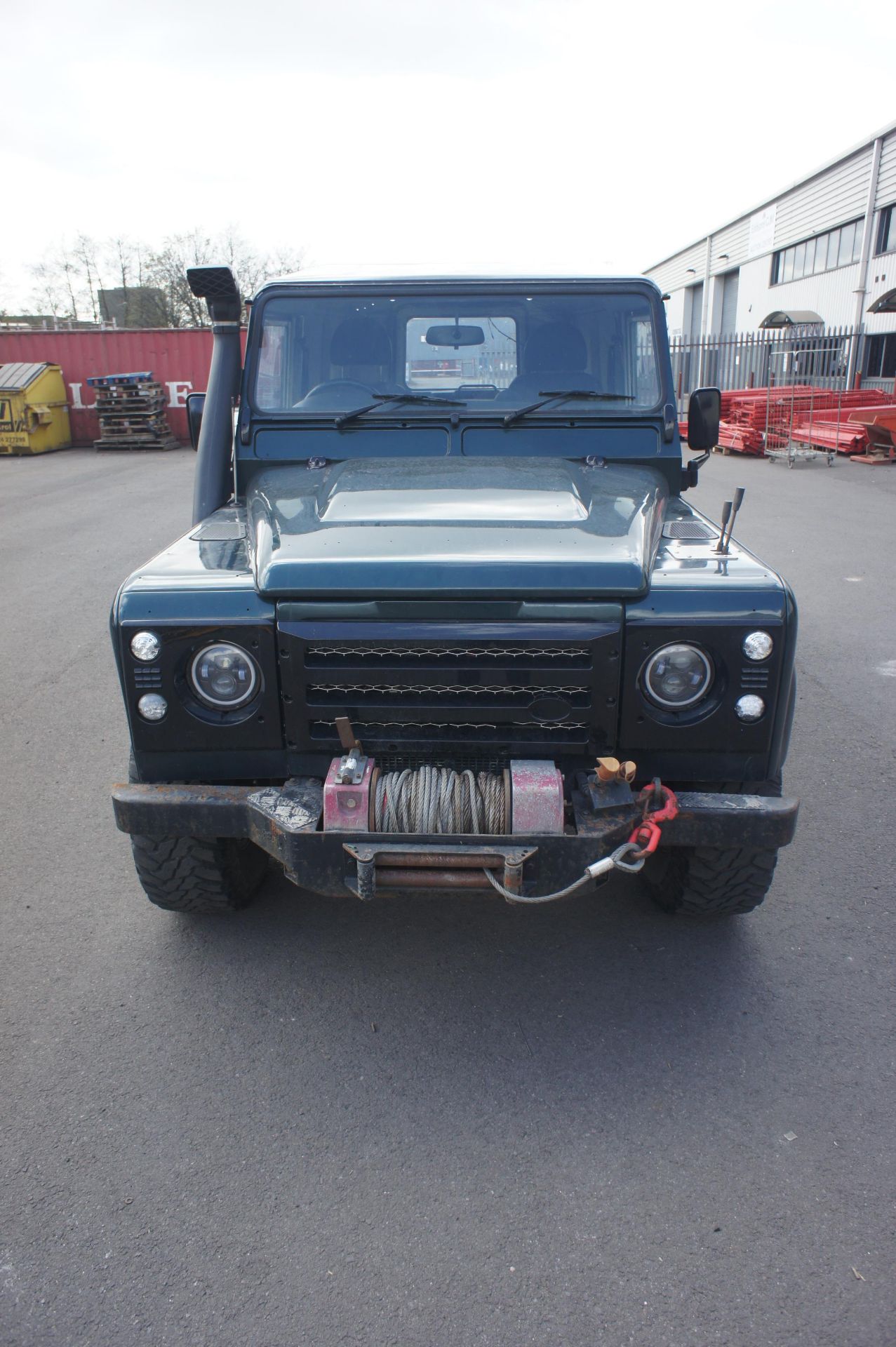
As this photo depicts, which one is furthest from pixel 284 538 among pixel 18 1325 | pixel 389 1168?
pixel 18 1325

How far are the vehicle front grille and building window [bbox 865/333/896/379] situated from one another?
79.5ft

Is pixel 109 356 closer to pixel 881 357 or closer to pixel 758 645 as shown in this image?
pixel 881 357

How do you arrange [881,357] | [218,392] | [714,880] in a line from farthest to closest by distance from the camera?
[881,357]
[218,392]
[714,880]

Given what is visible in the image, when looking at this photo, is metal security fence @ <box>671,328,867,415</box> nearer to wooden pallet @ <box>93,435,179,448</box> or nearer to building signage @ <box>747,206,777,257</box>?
building signage @ <box>747,206,777,257</box>

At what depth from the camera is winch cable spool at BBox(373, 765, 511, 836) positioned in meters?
2.53

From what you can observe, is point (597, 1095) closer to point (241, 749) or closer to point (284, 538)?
point (241, 749)

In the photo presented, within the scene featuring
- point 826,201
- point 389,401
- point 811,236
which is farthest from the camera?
point 811,236

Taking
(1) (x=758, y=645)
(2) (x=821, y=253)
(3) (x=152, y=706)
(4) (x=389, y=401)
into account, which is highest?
(2) (x=821, y=253)

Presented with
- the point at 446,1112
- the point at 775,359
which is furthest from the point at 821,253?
the point at 446,1112

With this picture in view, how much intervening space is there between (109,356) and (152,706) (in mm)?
21170

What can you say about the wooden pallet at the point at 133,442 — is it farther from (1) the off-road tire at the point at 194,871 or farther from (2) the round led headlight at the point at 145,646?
(2) the round led headlight at the point at 145,646

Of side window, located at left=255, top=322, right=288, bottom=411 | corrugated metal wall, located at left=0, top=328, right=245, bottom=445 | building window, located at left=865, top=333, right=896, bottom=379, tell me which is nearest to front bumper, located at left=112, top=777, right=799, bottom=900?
side window, located at left=255, top=322, right=288, bottom=411

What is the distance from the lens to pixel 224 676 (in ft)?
8.82

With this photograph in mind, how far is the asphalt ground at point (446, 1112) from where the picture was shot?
77.1 inches
